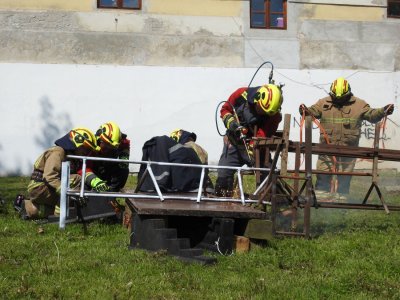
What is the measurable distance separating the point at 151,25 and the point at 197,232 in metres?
Answer: 9.79

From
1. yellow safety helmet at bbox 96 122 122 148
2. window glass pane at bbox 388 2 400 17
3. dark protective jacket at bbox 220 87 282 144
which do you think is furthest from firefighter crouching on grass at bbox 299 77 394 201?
window glass pane at bbox 388 2 400 17

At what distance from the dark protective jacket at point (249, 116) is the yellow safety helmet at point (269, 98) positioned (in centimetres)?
21

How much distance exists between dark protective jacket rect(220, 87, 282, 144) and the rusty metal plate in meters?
1.56

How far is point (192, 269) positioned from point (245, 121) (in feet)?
10.5

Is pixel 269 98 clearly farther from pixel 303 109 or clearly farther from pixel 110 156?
pixel 303 109

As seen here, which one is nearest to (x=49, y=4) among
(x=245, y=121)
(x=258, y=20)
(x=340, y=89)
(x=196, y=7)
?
(x=196, y=7)

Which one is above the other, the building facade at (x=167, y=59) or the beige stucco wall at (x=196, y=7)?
the beige stucco wall at (x=196, y=7)

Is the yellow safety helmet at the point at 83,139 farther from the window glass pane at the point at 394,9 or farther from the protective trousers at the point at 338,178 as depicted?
the window glass pane at the point at 394,9

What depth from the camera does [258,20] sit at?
653 inches

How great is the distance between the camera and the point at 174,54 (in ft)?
52.3

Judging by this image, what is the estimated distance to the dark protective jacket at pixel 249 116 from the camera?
28.0 feet

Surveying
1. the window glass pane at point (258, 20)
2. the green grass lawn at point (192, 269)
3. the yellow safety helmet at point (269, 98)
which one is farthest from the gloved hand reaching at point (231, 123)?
the window glass pane at point (258, 20)

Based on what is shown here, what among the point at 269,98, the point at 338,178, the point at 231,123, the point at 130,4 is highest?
the point at 130,4

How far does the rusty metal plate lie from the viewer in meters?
6.57
